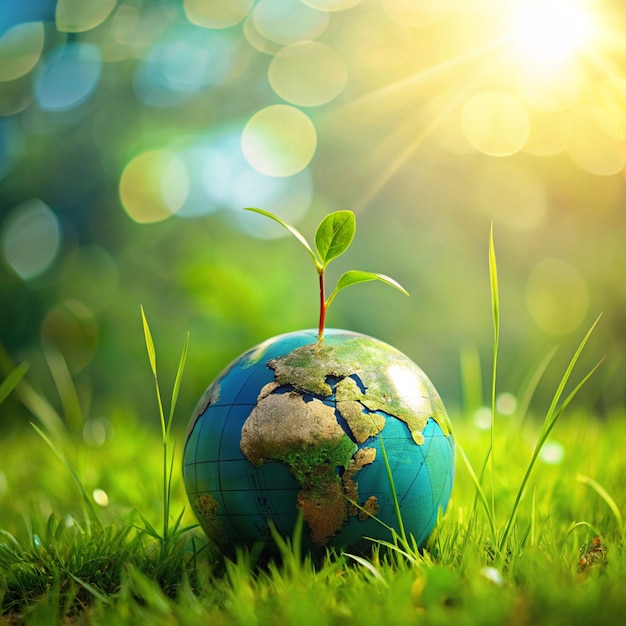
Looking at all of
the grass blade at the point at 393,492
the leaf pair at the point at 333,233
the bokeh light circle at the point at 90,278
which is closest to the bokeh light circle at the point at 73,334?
the bokeh light circle at the point at 90,278

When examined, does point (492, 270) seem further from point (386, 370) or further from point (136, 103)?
point (136, 103)

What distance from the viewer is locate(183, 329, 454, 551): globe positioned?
2.24 m

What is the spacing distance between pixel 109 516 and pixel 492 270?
7.51ft

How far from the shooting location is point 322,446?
2221 millimetres

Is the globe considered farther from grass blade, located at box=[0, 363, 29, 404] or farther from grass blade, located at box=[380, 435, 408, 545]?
grass blade, located at box=[0, 363, 29, 404]

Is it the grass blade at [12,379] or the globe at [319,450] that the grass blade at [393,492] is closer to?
the globe at [319,450]

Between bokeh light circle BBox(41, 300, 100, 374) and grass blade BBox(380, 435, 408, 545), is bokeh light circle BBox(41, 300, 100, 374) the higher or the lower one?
the lower one

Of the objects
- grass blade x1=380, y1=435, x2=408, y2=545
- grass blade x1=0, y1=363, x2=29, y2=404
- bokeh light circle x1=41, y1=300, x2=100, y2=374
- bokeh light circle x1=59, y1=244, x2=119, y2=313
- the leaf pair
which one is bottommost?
bokeh light circle x1=41, y1=300, x2=100, y2=374

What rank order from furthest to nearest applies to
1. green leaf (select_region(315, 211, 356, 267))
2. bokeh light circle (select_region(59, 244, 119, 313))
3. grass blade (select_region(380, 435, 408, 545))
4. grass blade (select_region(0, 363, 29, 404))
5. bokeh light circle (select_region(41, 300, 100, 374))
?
bokeh light circle (select_region(59, 244, 119, 313)), bokeh light circle (select_region(41, 300, 100, 374)), grass blade (select_region(0, 363, 29, 404)), green leaf (select_region(315, 211, 356, 267)), grass blade (select_region(380, 435, 408, 545))

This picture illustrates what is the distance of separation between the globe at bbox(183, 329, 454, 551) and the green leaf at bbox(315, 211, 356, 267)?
0.34 m

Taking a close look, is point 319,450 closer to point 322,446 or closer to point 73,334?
point 322,446

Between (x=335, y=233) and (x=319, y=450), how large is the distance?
2.54ft

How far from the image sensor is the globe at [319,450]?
7.34ft

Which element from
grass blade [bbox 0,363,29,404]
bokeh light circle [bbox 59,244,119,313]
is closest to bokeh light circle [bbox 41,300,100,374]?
bokeh light circle [bbox 59,244,119,313]
